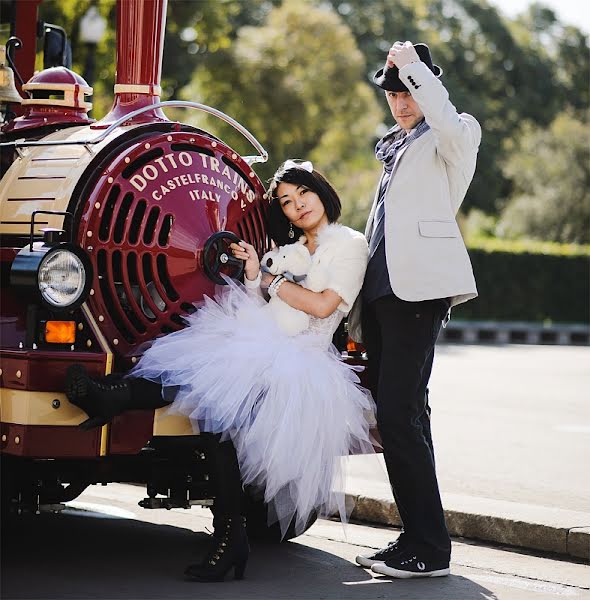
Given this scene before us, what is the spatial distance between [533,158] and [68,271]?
132ft

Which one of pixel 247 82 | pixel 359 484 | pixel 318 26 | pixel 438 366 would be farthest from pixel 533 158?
pixel 359 484

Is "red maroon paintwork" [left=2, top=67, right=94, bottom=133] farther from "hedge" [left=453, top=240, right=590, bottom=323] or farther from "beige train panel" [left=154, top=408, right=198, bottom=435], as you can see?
"hedge" [left=453, top=240, right=590, bottom=323]

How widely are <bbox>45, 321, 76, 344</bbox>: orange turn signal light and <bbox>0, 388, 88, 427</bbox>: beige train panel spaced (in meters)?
0.25

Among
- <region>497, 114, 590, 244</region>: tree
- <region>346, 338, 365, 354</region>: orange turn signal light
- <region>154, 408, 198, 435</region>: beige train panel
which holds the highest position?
<region>497, 114, 590, 244</region>: tree

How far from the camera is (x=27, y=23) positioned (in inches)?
296

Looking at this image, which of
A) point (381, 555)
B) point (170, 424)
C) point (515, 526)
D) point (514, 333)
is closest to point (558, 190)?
point (514, 333)

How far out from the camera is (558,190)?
139 ft

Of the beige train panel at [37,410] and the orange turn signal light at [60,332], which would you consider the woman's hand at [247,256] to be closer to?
the orange turn signal light at [60,332]

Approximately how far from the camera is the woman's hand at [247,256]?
561cm

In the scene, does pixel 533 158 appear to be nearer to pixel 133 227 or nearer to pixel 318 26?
pixel 318 26

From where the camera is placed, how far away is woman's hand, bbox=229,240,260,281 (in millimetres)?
5609

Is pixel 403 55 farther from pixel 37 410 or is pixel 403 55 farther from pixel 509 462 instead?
pixel 509 462

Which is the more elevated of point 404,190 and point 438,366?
point 404,190

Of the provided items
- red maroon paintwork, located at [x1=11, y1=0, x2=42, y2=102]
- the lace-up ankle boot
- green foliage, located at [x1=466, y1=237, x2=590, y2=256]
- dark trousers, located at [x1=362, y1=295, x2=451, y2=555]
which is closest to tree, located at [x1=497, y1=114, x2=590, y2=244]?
green foliage, located at [x1=466, y1=237, x2=590, y2=256]
